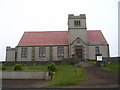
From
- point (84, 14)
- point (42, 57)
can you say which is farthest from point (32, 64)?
point (84, 14)

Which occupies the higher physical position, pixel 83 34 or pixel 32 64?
pixel 83 34

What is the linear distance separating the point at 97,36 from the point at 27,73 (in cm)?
2785

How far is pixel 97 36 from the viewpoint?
4859cm

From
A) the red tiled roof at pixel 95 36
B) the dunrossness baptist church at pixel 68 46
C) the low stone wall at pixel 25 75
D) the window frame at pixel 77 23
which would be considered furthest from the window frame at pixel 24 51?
the low stone wall at pixel 25 75

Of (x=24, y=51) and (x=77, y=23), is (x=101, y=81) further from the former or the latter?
(x=24, y=51)

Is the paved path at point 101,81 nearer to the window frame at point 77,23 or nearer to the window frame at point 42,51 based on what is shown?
Result: the window frame at point 77,23

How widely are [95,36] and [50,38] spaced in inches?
470

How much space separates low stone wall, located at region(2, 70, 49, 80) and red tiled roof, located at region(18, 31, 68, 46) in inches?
853

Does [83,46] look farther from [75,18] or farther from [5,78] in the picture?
[5,78]

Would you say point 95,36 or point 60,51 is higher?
point 95,36

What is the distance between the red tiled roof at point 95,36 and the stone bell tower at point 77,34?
2.85 meters

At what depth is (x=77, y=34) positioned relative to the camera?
45.7m

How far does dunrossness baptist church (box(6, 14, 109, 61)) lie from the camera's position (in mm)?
45094

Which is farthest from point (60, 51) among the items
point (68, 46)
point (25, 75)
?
point (25, 75)
